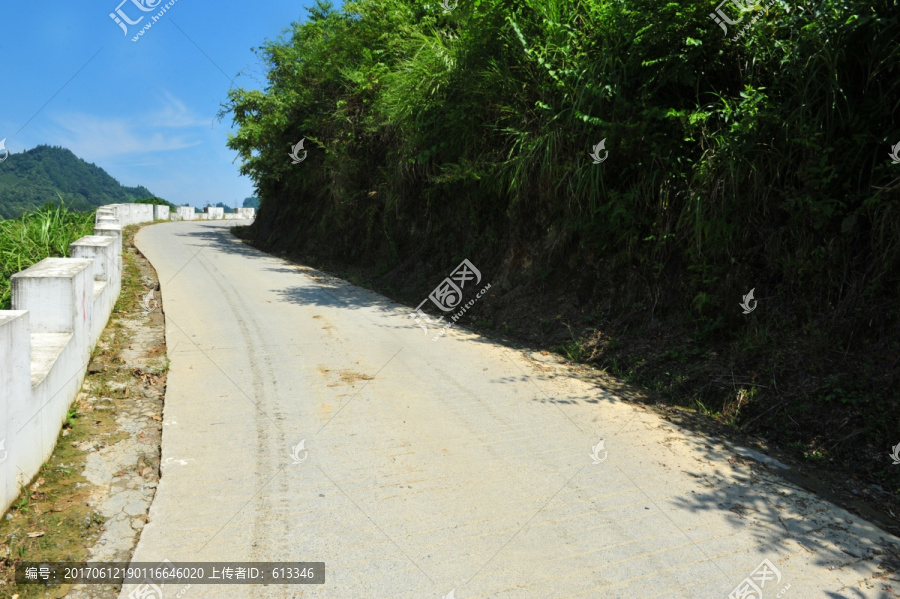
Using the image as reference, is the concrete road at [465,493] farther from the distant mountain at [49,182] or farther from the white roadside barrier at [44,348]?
the distant mountain at [49,182]

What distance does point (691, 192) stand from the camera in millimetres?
6648

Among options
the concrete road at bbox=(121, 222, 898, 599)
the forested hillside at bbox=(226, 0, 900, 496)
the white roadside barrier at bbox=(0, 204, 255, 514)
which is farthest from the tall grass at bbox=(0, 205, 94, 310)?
the forested hillside at bbox=(226, 0, 900, 496)

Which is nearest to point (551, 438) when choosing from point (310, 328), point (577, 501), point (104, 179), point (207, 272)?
point (577, 501)

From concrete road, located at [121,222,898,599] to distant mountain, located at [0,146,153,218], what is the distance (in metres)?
7.85

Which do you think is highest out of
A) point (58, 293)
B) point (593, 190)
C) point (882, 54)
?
point (882, 54)

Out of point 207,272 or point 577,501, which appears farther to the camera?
point 207,272

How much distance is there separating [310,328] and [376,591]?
5.59m

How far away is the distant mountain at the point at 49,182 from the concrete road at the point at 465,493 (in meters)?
7.85

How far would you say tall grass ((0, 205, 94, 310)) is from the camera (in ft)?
24.8

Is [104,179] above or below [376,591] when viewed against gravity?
above

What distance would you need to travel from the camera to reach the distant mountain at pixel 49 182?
1176 cm

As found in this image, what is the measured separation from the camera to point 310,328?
8.16 m

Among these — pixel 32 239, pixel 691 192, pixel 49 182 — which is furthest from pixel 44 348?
pixel 49 182

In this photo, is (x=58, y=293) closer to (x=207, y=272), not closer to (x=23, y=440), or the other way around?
(x=23, y=440)
